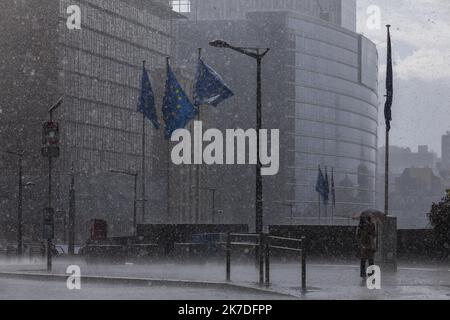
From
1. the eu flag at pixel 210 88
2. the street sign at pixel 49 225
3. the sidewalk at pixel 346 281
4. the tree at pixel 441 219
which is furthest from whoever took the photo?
the eu flag at pixel 210 88

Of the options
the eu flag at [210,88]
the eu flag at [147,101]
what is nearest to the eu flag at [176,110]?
the eu flag at [210,88]

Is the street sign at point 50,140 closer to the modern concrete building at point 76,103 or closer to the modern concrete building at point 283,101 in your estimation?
the modern concrete building at point 76,103

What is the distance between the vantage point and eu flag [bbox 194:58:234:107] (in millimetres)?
40281

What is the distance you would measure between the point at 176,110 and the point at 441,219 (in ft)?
58.7

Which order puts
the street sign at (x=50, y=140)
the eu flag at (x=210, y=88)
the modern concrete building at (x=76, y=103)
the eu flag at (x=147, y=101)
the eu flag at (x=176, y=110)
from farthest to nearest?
1. the modern concrete building at (x=76, y=103)
2. the eu flag at (x=147, y=101)
3. the eu flag at (x=176, y=110)
4. the eu flag at (x=210, y=88)
5. the street sign at (x=50, y=140)

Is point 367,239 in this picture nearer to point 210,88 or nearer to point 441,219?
point 441,219

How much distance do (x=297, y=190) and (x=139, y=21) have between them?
52.0 metres

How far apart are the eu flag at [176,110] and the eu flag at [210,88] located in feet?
12.6

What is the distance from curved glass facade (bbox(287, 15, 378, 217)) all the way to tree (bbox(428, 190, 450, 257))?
5648 inches

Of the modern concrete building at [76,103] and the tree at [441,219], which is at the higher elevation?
the modern concrete building at [76,103]

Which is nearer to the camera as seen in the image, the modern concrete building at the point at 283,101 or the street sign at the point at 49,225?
the street sign at the point at 49,225

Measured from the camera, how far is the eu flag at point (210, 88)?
Result: 132ft

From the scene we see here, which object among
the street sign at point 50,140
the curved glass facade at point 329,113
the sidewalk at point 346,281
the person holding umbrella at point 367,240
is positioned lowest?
the sidewalk at point 346,281
